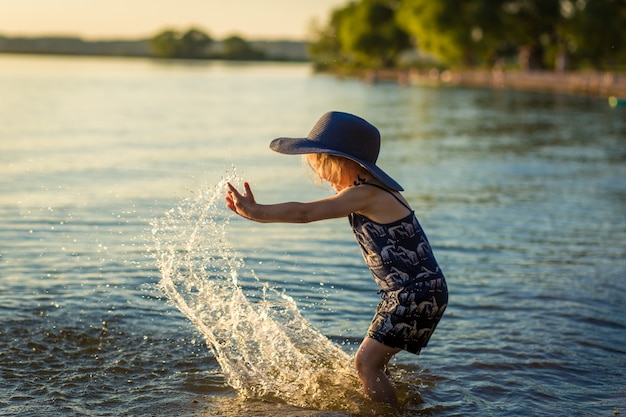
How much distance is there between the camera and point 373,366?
197 inches

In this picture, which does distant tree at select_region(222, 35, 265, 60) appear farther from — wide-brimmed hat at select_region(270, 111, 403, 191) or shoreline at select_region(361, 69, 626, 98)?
wide-brimmed hat at select_region(270, 111, 403, 191)

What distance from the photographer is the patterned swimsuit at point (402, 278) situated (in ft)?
15.9

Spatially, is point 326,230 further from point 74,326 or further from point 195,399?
point 195,399

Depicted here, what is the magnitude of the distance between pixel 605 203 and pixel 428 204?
10.0 ft

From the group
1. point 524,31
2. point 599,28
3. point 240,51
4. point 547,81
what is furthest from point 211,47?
point 547,81

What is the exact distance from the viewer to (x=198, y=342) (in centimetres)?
671

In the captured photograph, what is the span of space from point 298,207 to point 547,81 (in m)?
62.8

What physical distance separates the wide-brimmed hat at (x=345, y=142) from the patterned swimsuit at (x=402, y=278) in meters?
0.19

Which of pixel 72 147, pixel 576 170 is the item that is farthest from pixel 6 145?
pixel 576 170

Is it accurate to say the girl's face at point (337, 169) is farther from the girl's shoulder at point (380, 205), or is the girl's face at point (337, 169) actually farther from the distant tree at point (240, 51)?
the distant tree at point (240, 51)

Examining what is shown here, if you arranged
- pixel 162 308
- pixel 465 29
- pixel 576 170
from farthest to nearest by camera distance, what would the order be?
pixel 465 29 < pixel 576 170 < pixel 162 308

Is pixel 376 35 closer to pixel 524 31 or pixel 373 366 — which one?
pixel 524 31

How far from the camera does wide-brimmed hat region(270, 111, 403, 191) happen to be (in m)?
4.75

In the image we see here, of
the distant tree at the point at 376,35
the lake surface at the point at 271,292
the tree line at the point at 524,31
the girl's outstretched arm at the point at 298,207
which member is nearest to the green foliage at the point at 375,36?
the distant tree at the point at 376,35
